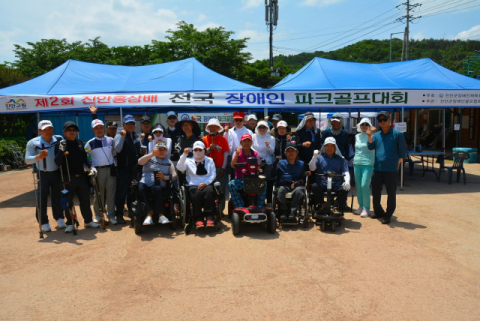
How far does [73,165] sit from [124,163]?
81 cm

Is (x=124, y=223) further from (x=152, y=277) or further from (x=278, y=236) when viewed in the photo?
(x=278, y=236)

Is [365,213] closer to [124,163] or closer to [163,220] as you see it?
[163,220]

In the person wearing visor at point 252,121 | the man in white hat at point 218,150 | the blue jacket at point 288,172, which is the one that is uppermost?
the person wearing visor at point 252,121

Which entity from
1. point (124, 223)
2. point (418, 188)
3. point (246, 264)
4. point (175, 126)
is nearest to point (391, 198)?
point (246, 264)

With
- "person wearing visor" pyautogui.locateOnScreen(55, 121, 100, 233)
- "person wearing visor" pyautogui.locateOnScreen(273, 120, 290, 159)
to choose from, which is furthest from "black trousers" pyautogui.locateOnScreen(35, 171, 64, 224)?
"person wearing visor" pyautogui.locateOnScreen(273, 120, 290, 159)

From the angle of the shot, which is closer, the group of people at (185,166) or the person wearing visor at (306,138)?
the group of people at (185,166)

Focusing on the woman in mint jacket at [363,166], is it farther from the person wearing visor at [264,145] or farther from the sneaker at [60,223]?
the sneaker at [60,223]

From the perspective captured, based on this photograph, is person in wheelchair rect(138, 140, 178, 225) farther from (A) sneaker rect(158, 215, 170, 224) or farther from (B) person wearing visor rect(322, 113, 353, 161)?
(B) person wearing visor rect(322, 113, 353, 161)

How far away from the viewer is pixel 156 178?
534cm

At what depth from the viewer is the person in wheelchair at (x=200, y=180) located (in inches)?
202

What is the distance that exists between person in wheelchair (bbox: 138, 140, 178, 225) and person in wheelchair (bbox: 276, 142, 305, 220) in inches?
69.9

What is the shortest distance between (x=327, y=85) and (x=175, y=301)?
7.13 m

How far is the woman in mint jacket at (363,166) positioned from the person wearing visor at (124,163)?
403 centimetres

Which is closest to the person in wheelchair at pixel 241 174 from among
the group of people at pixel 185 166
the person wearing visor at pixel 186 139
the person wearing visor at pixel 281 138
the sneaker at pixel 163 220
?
the group of people at pixel 185 166
